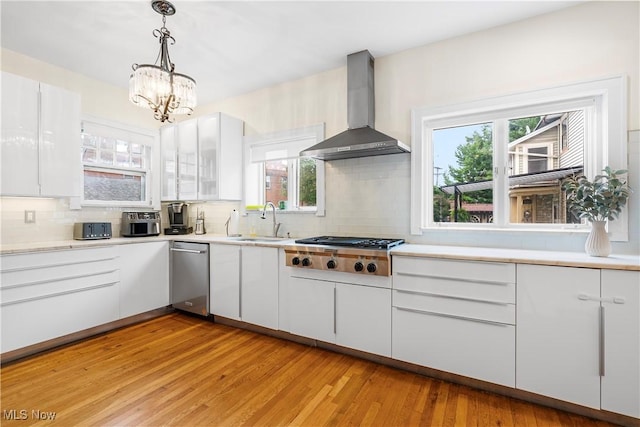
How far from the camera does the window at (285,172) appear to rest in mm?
3284

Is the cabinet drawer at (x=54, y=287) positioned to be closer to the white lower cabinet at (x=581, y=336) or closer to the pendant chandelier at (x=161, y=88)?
the pendant chandelier at (x=161, y=88)

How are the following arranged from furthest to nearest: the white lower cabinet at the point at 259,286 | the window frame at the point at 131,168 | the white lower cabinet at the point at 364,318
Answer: the window frame at the point at 131,168 → the white lower cabinet at the point at 259,286 → the white lower cabinet at the point at 364,318

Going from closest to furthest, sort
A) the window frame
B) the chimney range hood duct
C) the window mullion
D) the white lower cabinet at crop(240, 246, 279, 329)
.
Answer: the window mullion
the chimney range hood duct
the white lower cabinet at crop(240, 246, 279, 329)
the window frame

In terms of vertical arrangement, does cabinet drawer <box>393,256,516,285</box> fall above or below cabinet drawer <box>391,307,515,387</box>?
above

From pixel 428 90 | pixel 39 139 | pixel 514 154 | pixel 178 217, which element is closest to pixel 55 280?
pixel 39 139

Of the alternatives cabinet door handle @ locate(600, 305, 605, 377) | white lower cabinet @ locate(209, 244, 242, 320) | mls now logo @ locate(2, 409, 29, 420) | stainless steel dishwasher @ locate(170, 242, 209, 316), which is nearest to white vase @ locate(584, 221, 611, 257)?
cabinet door handle @ locate(600, 305, 605, 377)

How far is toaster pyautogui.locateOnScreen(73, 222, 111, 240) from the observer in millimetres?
3088

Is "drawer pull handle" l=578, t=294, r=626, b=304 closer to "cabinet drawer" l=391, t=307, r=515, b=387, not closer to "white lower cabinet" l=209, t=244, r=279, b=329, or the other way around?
"cabinet drawer" l=391, t=307, r=515, b=387

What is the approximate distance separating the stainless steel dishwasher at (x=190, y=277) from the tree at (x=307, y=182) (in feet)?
3.93

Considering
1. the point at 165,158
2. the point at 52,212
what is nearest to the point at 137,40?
the point at 165,158

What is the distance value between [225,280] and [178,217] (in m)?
1.43

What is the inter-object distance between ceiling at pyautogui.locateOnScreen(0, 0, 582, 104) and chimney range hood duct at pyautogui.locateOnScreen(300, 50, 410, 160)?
150 millimetres

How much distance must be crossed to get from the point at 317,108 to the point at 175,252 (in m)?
2.29

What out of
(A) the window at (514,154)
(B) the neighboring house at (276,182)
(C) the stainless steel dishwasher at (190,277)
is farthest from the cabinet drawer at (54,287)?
(A) the window at (514,154)
